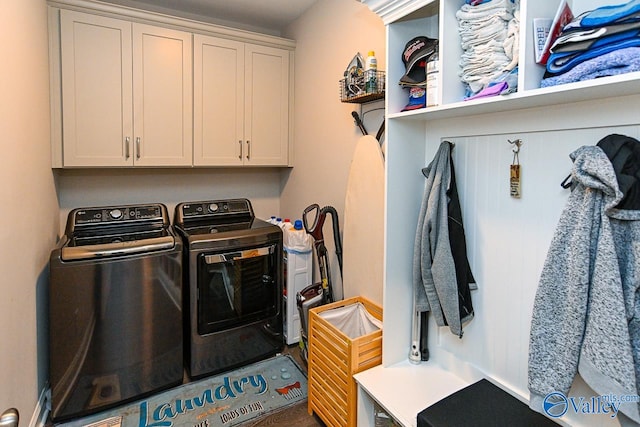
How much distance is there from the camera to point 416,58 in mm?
1514

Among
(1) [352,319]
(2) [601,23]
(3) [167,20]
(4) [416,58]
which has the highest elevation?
(3) [167,20]

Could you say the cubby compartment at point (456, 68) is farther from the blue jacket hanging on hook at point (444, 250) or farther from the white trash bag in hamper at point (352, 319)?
the white trash bag in hamper at point (352, 319)

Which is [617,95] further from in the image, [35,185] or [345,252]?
[35,185]

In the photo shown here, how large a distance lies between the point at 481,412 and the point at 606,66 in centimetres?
117

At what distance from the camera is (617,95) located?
1.07m

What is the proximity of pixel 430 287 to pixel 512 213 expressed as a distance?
456 mm

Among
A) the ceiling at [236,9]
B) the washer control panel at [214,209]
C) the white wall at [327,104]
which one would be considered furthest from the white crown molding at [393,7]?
the washer control panel at [214,209]

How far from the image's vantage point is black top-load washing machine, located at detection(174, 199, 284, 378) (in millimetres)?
2300

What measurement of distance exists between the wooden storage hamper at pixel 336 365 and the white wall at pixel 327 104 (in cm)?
67

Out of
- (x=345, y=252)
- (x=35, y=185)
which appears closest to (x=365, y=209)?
(x=345, y=252)

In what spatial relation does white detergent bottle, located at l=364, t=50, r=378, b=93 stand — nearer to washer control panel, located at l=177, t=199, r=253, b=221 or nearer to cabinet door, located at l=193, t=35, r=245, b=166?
cabinet door, located at l=193, t=35, r=245, b=166

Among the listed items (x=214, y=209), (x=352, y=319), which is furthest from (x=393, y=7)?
(x=214, y=209)

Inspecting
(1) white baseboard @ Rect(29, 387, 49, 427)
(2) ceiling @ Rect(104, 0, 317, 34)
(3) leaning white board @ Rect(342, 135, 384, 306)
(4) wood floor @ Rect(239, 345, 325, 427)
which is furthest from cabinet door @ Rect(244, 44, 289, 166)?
(1) white baseboard @ Rect(29, 387, 49, 427)

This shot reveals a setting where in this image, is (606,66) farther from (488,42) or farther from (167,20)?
(167,20)
